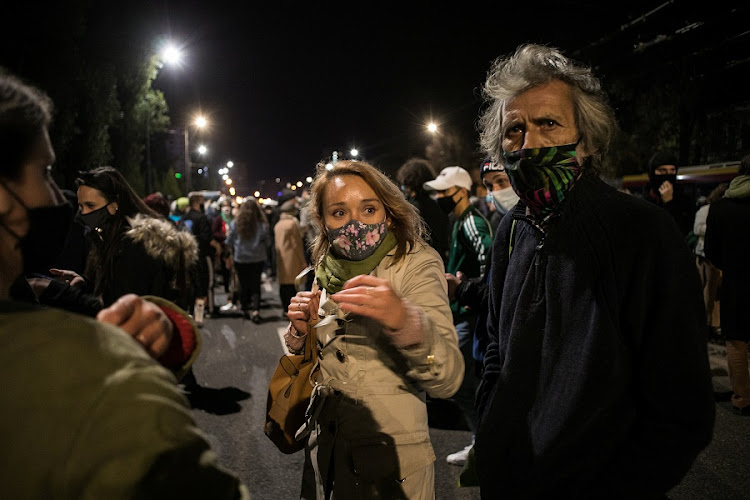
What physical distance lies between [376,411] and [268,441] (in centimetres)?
320

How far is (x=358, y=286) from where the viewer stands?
1754 mm

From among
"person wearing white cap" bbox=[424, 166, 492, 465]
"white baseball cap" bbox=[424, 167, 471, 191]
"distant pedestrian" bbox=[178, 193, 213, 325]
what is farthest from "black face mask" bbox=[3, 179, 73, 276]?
"distant pedestrian" bbox=[178, 193, 213, 325]

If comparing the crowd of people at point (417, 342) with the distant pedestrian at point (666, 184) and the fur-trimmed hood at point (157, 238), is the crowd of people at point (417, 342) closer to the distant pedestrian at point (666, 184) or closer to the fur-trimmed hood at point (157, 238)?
the fur-trimmed hood at point (157, 238)

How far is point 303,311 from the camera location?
2496mm

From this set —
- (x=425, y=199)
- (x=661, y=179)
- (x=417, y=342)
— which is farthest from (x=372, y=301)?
(x=661, y=179)

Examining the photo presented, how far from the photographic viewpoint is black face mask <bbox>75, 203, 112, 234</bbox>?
4.07 meters

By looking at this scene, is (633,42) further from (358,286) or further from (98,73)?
(98,73)

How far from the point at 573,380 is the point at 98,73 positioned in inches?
1179

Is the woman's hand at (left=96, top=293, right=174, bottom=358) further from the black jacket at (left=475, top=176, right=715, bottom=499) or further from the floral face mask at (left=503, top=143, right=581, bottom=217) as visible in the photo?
the floral face mask at (left=503, top=143, right=581, bottom=217)

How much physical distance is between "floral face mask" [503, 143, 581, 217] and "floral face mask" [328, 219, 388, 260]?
2.41ft

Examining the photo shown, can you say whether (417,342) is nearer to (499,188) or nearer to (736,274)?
(499,188)

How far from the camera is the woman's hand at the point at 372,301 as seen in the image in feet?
5.57

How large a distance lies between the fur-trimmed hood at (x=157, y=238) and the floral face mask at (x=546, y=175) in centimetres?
327

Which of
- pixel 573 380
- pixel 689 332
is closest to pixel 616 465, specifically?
pixel 573 380
